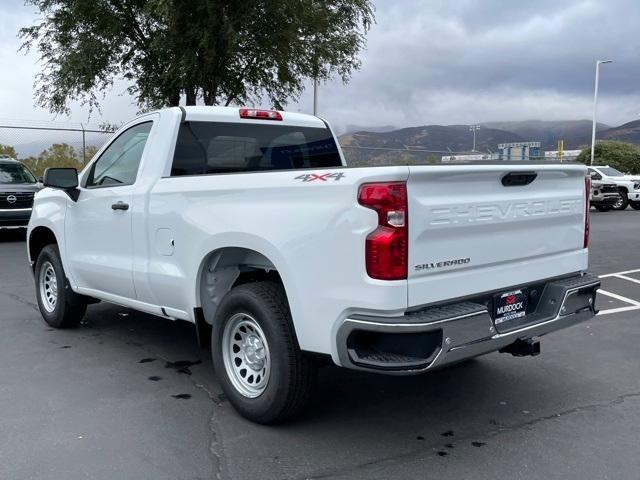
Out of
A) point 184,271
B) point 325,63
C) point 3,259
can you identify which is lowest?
point 3,259

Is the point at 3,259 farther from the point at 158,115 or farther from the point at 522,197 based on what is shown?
the point at 522,197

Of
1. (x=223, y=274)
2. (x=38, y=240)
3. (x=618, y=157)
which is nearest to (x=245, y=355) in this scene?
(x=223, y=274)

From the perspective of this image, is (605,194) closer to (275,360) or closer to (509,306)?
(509,306)

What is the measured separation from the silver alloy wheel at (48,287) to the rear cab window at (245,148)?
2348 mm

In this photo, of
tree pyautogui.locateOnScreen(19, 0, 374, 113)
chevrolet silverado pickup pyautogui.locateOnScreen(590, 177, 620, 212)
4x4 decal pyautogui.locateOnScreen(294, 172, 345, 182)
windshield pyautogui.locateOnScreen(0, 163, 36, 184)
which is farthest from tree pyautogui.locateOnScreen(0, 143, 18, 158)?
4x4 decal pyautogui.locateOnScreen(294, 172, 345, 182)

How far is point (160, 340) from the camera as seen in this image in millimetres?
5934

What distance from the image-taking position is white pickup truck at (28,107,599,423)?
3.28m

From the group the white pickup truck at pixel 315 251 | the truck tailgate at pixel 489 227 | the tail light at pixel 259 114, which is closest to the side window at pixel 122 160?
the white pickup truck at pixel 315 251

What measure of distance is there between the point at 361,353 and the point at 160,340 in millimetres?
3093

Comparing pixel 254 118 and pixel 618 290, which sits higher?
pixel 254 118

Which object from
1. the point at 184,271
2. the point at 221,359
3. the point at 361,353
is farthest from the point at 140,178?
the point at 361,353

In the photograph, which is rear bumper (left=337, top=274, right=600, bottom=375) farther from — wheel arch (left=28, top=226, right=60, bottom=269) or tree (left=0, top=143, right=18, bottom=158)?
tree (left=0, top=143, right=18, bottom=158)

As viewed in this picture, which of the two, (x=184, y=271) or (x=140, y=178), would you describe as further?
(x=140, y=178)

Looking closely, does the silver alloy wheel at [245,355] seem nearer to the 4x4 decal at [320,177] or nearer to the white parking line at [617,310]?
the 4x4 decal at [320,177]
